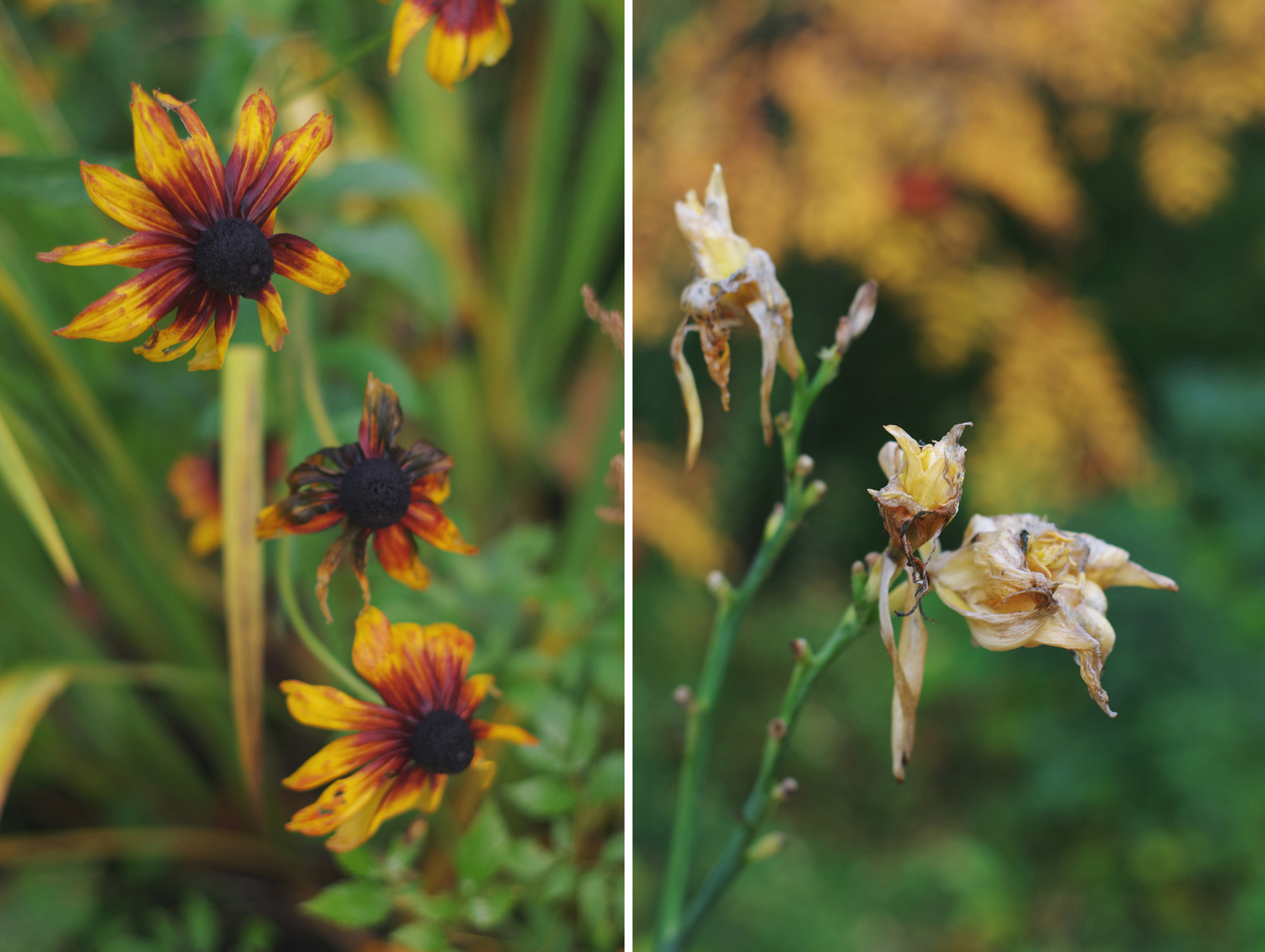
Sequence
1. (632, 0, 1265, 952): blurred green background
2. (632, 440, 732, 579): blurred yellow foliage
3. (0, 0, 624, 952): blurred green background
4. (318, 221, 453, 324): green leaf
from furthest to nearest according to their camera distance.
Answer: (632, 440, 732, 579): blurred yellow foliage → (632, 0, 1265, 952): blurred green background → (318, 221, 453, 324): green leaf → (0, 0, 624, 952): blurred green background

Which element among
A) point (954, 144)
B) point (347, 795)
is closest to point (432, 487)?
point (347, 795)

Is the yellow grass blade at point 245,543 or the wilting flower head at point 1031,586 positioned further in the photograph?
the yellow grass blade at point 245,543

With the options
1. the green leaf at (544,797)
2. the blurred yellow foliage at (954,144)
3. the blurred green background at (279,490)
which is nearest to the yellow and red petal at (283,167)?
the blurred green background at (279,490)

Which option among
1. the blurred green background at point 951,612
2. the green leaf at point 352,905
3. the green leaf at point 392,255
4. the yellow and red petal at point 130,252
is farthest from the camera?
the blurred green background at point 951,612

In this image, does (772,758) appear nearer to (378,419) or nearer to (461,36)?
(378,419)

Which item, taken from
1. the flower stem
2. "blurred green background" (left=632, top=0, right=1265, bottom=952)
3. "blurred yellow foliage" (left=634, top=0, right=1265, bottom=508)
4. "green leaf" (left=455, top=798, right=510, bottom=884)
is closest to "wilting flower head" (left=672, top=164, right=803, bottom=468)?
the flower stem

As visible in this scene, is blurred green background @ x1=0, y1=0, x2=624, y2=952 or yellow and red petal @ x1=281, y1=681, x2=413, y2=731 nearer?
yellow and red petal @ x1=281, y1=681, x2=413, y2=731

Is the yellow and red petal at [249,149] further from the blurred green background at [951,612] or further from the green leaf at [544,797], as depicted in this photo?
the blurred green background at [951,612]

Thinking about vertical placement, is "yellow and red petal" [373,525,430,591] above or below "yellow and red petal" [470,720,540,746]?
above

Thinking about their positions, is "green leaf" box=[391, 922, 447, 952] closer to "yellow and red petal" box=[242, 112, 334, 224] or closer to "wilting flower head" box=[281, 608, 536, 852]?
"wilting flower head" box=[281, 608, 536, 852]
